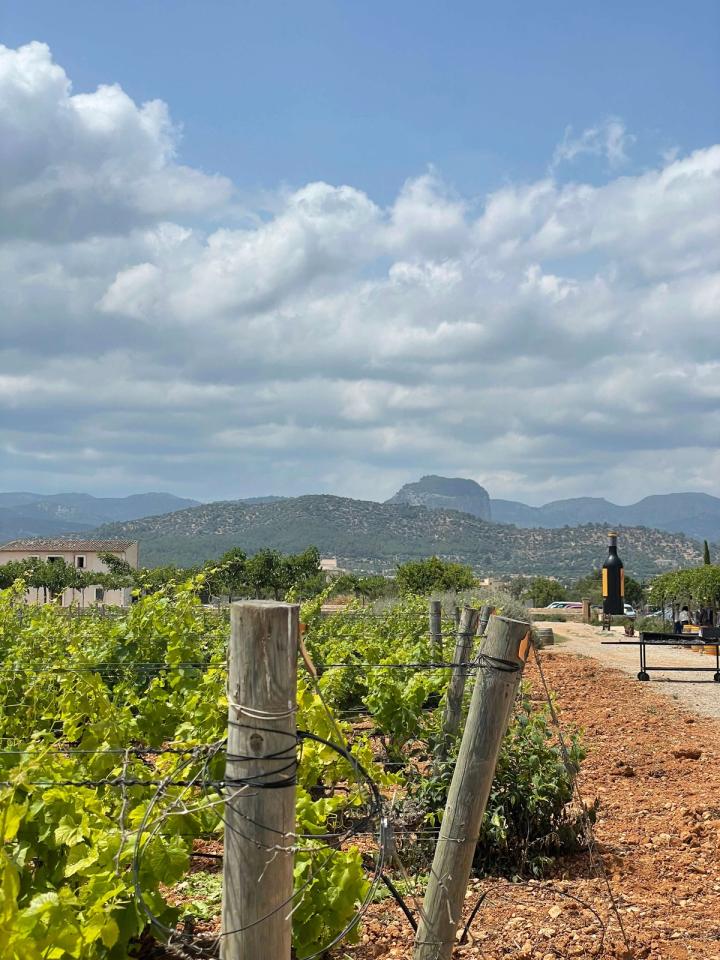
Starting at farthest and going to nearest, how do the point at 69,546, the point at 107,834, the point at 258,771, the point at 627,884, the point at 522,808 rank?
the point at 69,546 → the point at 522,808 → the point at 627,884 → the point at 107,834 → the point at 258,771

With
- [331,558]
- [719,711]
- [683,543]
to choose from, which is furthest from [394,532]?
[719,711]

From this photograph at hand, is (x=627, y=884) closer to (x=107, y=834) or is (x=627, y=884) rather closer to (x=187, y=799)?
(x=187, y=799)

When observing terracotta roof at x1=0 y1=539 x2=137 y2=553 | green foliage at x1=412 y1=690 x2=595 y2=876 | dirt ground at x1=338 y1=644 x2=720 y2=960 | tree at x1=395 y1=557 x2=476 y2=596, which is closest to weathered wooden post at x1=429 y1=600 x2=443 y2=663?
dirt ground at x1=338 y1=644 x2=720 y2=960

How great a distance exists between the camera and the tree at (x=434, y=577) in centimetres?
4256

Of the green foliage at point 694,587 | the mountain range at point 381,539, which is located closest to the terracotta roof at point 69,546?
the green foliage at point 694,587

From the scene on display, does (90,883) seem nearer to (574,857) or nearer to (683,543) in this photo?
(574,857)

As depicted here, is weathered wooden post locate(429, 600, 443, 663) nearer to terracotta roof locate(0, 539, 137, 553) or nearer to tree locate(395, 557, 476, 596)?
tree locate(395, 557, 476, 596)

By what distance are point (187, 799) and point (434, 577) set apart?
135ft

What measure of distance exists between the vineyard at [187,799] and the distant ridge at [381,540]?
493 ft

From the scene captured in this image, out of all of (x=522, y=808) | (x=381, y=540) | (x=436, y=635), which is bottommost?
(x=381, y=540)

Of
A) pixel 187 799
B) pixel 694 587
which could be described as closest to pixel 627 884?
pixel 187 799

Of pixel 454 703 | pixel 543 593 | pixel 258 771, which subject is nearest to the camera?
pixel 258 771

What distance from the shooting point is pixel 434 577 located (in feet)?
144

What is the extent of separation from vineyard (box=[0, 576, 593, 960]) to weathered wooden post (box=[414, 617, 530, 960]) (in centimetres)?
8
